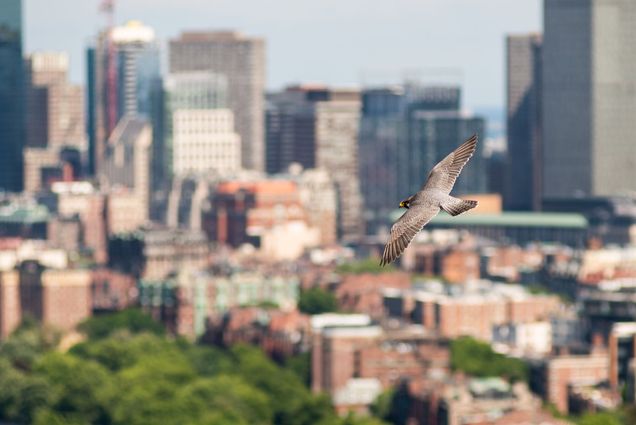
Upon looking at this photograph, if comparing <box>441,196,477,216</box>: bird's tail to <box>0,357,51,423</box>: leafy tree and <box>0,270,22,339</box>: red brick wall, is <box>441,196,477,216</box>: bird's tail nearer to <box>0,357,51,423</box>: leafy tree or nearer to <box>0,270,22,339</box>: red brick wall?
<box>0,357,51,423</box>: leafy tree

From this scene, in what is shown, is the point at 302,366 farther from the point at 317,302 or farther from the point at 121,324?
the point at 317,302

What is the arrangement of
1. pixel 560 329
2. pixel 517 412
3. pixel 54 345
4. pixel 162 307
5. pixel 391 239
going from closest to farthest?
1. pixel 391 239
2. pixel 517 412
3. pixel 560 329
4. pixel 54 345
5. pixel 162 307

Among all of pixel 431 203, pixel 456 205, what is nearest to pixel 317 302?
pixel 431 203

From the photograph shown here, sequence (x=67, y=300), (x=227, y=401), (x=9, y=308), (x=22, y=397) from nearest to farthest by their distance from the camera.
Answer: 1. (x=227, y=401)
2. (x=22, y=397)
3. (x=67, y=300)
4. (x=9, y=308)

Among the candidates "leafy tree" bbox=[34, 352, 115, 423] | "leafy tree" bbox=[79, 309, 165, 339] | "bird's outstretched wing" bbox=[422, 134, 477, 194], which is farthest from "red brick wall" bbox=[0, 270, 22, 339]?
"bird's outstretched wing" bbox=[422, 134, 477, 194]

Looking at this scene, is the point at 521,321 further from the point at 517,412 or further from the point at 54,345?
the point at 517,412

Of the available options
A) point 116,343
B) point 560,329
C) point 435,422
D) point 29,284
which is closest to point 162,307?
point 29,284

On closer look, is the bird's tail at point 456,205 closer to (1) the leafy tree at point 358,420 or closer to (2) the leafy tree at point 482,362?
(1) the leafy tree at point 358,420
